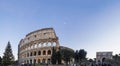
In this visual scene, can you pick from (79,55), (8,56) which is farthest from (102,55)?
(8,56)

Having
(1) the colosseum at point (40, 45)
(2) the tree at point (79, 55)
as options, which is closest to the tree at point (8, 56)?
(1) the colosseum at point (40, 45)

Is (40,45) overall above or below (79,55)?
above

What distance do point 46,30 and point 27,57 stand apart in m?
12.6

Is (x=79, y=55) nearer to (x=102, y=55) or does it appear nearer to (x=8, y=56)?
(x=102, y=55)

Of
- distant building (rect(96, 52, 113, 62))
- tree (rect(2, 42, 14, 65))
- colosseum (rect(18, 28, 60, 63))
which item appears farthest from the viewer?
distant building (rect(96, 52, 113, 62))

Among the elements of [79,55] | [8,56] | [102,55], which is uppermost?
[79,55]

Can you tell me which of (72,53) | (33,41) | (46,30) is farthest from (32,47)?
(72,53)

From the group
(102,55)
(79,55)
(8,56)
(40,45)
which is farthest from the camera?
(102,55)

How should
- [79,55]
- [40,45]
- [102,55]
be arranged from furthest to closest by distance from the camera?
1. [102,55]
2. [40,45]
3. [79,55]

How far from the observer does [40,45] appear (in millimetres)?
71812

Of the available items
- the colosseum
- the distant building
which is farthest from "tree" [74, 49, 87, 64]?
the distant building

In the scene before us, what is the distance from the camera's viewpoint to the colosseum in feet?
226

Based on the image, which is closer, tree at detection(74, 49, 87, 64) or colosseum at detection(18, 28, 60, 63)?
tree at detection(74, 49, 87, 64)

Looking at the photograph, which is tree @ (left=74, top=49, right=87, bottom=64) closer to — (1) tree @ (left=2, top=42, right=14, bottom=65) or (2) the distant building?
(2) the distant building
